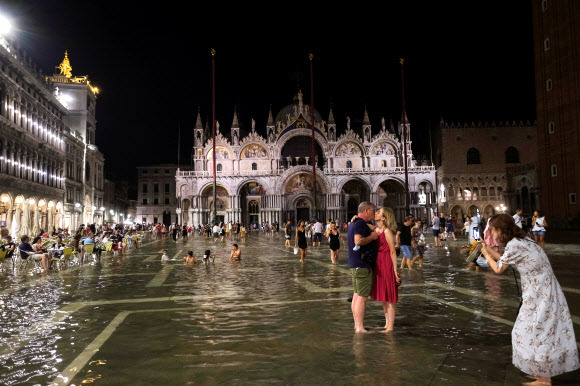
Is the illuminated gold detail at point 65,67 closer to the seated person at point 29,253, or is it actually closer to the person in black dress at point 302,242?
the seated person at point 29,253

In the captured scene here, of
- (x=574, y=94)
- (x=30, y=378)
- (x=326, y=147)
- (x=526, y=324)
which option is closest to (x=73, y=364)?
(x=30, y=378)

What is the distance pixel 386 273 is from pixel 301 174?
52450mm

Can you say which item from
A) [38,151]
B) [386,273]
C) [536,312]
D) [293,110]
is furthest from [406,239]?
[293,110]

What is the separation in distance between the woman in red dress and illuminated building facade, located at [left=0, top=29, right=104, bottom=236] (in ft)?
103

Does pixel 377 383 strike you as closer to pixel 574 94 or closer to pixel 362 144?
pixel 574 94

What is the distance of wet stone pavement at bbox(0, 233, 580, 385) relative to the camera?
415cm

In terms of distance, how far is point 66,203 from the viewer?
45.0 metres

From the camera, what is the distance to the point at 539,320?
3.78 m

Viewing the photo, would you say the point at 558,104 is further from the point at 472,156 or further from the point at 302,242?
the point at 302,242

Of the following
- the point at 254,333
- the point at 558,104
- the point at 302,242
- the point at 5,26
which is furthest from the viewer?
the point at 558,104

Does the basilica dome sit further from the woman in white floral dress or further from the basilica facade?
the woman in white floral dress

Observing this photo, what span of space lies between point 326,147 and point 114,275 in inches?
1892

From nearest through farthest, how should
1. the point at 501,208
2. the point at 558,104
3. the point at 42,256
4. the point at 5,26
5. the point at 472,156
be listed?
the point at 42,256 < the point at 5,26 < the point at 558,104 < the point at 501,208 < the point at 472,156

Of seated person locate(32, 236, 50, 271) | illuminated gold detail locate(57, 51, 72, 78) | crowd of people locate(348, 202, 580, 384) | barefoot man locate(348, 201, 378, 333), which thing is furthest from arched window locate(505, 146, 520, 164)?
illuminated gold detail locate(57, 51, 72, 78)
